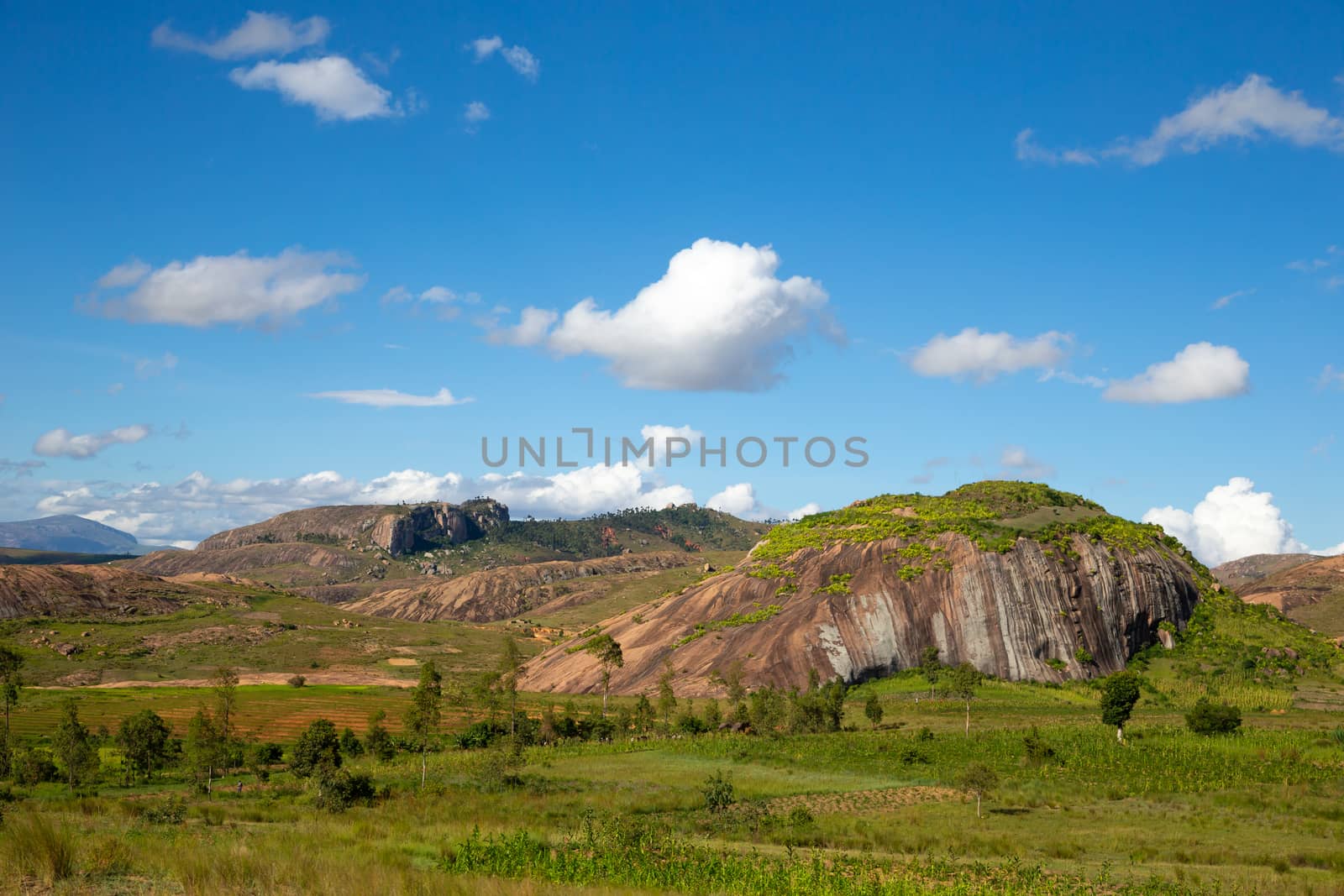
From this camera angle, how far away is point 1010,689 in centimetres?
9975

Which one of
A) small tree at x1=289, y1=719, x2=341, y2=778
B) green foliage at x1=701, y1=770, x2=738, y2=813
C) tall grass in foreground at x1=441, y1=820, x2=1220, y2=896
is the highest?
tall grass in foreground at x1=441, y1=820, x2=1220, y2=896

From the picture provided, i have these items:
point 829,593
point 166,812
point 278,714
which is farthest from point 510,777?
point 829,593

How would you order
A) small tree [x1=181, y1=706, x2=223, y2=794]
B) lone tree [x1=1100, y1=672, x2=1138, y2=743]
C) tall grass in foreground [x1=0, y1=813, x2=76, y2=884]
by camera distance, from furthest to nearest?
lone tree [x1=1100, y1=672, x2=1138, y2=743] < small tree [x1=181, y1=706, x2=223, y2=794] < tall grass in foreground [x1=0, y1=813, x2=76, y2=884]

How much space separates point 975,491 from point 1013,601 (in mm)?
39858

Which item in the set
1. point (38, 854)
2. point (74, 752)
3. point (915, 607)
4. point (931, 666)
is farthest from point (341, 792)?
point (915, 607)

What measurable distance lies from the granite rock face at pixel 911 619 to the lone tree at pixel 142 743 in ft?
183

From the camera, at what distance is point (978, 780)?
148 ft

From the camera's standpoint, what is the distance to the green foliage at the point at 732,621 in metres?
113

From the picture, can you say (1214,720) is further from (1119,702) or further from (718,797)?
(718,797)

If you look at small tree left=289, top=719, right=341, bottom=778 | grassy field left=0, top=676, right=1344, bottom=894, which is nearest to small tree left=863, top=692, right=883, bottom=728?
grassy field left=0, top=676, right=1344, bottom=894

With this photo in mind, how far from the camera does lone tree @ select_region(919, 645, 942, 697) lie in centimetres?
9806

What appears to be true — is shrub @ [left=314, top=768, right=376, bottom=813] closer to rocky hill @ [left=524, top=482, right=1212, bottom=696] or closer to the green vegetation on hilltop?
rocky hill @ [left=524, top=482, right=1212, bottom=696]

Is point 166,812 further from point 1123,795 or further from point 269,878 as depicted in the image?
point 1123,795

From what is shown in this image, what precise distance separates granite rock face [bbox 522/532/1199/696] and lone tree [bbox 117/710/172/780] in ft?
183
